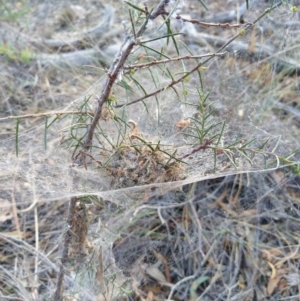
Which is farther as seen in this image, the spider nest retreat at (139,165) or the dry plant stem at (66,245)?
the dry plant stem at (66,245)

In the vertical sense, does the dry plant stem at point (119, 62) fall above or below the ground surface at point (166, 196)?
above

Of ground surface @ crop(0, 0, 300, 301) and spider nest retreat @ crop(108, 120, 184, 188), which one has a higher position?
spider nest retreat @ crop(108, 120, 184, 188)

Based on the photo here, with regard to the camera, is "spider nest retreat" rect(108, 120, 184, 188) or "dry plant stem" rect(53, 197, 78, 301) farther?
"dry plant stem" rect(53, 197, 78, 301)

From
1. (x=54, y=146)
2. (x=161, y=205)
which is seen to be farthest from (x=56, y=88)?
(x=54, y=146)

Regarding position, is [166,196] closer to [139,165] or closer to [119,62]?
[139,165]

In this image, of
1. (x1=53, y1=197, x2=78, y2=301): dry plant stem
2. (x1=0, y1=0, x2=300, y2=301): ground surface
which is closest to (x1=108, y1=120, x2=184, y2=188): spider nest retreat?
(x1=0, y1=0, x2=300, y2=301): ground surface

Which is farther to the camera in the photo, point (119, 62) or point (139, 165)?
point (139, 165)

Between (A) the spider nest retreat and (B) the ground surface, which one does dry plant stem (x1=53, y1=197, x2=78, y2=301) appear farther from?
(A) the spider nest retreat

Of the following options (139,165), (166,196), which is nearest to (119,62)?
(139,165)

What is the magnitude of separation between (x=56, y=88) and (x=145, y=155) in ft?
6.01

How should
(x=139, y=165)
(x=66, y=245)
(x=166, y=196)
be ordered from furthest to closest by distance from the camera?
(x=166, y=196) → (x=66, y=245) → (x=139, y=165)

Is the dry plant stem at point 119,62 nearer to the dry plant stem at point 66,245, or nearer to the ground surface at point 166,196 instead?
the ground surface at point 166,196

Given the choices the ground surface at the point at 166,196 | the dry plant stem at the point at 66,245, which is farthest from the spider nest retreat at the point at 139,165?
the dry plant stem at the point at 66,245

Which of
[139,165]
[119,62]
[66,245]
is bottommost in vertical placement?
[66,245]
